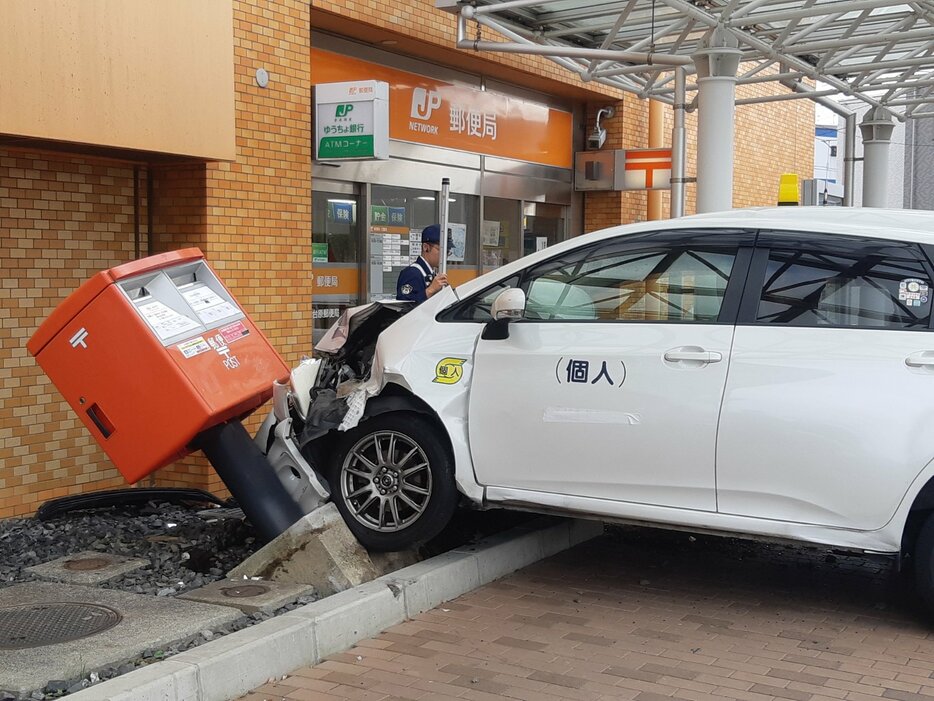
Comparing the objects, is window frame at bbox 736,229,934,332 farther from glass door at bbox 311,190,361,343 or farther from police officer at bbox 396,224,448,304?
glass door at bbox 311,190,361,343

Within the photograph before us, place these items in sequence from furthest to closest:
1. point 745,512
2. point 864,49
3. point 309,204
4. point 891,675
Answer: point 864,49 → point 309,204 → point 745,512 → point 891,675

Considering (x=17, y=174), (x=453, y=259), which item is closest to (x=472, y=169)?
(x=453, y=259)

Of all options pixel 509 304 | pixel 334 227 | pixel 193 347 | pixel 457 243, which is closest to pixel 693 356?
pixel 509 304

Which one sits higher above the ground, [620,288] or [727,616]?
[620,288]

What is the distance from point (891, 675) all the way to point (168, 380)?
3.64 metres

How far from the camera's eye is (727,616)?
5.75 metres

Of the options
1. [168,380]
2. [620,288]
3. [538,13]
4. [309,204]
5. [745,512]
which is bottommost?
[745,512]

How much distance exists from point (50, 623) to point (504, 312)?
2.57 meters

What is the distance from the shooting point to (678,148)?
39.7 feet

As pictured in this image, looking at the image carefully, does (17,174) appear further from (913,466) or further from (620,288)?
(913,466)

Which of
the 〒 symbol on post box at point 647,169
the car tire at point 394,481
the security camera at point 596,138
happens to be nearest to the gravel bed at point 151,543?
the car tire at point 394,481

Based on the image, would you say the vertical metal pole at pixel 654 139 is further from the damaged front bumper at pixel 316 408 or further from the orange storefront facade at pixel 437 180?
the damaged front bumper at pixel 316 408

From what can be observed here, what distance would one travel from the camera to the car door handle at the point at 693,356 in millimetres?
5512

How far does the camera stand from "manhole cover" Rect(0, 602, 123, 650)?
4848 mm
